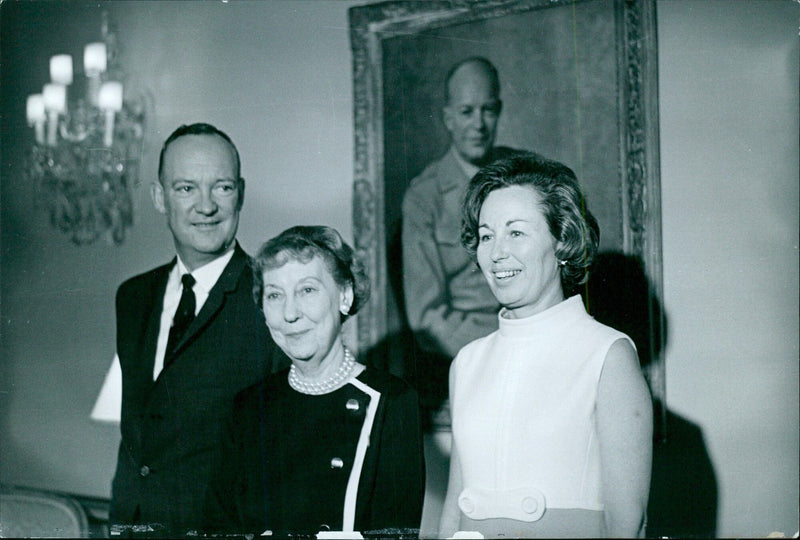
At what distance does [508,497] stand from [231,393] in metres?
1.00

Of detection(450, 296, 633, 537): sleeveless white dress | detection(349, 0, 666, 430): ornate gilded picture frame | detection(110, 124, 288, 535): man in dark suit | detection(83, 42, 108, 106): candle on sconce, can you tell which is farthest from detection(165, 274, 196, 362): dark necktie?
detection(450, 296, 633, 537): sleeveless white dress

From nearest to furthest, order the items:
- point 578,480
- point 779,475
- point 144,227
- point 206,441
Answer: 1. point 578,480
2. point 779,475
3. point 206,441
4. point 144,227

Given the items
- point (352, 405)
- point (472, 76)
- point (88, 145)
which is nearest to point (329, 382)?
point (352, 405)

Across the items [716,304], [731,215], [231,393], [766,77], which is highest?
[766,77]

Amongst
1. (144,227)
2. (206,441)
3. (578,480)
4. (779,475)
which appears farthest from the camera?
(144,227)

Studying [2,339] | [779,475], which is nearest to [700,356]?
A: [779,475]

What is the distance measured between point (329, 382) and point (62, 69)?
1.57 metres

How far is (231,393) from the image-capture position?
295 centimetres

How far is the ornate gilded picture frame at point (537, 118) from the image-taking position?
2.81 metres

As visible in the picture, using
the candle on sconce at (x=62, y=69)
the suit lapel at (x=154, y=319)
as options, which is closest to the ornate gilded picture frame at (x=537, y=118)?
the suit lapel at (x=154, y=319)

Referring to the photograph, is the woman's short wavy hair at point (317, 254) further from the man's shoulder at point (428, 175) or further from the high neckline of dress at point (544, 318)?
the high neckline of dress at point (544, 318)

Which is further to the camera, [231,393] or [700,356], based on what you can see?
[231,393]

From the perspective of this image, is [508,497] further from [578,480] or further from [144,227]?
[144,227]

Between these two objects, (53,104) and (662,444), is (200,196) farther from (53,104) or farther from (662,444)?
(662,444)
